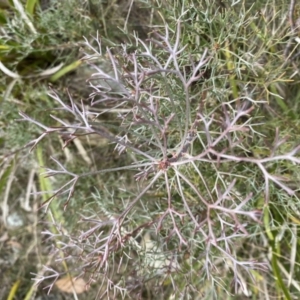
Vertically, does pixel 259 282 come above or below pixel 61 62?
below

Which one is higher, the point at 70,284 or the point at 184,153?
the point at 184,153

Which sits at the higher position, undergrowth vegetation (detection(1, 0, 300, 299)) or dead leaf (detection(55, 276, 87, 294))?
undergrowth vegetation (detection(1, 0, 300, 299))

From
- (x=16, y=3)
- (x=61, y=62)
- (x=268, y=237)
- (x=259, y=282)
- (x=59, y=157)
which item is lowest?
(x=259, y=282)

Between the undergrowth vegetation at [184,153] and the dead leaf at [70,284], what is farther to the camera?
the dead leaf at [70,284]

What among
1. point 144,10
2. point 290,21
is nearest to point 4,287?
point 144,10

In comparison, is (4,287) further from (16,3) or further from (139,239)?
(16,3)

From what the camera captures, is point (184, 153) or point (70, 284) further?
point (70, 284)

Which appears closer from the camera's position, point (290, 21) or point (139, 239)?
point (290, 21)

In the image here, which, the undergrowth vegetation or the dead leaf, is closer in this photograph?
the undergrowth vegetation
